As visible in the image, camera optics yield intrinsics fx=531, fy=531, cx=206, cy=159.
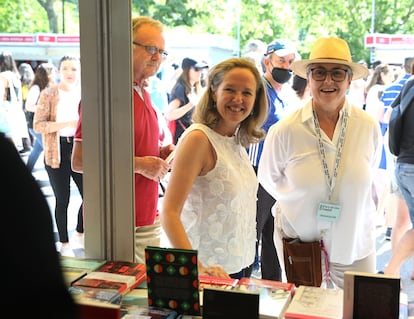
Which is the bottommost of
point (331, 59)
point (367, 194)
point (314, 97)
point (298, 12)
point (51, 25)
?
point (367, 194)

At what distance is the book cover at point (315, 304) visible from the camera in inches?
49.5

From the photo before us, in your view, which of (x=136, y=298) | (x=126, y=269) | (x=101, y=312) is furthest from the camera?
(x=126, y=269)

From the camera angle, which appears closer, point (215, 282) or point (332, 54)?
point (215, 282)

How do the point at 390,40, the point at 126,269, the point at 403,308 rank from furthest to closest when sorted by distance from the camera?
the point at 390,40
the point at 126,269
the point at 403,308

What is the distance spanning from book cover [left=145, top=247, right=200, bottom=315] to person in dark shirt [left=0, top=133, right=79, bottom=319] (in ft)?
2.68

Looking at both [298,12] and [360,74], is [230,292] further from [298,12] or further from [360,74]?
[298,12]

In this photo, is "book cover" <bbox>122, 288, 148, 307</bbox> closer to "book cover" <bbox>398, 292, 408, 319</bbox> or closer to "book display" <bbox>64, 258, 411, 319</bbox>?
"book display" <bbox>64, 258, 411, 319</bbox>

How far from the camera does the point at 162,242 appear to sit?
7.00ft

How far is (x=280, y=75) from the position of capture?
129 inches

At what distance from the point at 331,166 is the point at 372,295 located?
35.6 inches

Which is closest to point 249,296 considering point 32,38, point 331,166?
point 331,166

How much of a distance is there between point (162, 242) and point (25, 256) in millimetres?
1731

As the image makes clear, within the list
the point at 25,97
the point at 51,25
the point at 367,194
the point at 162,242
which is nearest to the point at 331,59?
the point at 367,194

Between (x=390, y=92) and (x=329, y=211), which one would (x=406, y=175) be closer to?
(x=390, y=92)
